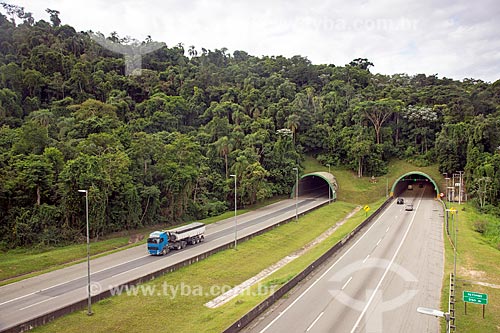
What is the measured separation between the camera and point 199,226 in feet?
118

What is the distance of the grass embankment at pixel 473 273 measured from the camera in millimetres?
20172

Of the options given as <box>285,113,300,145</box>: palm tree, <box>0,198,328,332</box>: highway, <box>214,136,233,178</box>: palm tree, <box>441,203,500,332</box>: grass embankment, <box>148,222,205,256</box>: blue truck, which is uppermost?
<box>285,113,300,145</box>: palm tree

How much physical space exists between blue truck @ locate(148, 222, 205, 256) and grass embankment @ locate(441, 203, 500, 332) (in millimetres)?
19936

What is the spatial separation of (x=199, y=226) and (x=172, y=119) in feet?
104

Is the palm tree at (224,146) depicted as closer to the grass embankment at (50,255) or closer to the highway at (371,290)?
the grass embankment at (50,255)

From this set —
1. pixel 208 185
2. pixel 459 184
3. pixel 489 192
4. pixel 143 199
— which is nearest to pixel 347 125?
pixel 459 184

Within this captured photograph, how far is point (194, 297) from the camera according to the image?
24156 mm

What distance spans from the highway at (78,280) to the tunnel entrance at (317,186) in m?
26.1

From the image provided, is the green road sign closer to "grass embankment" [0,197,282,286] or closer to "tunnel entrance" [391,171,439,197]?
"grass embankment" [0,197,282,286]

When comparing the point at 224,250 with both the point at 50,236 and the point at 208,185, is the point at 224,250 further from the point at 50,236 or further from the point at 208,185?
the point at 208,185

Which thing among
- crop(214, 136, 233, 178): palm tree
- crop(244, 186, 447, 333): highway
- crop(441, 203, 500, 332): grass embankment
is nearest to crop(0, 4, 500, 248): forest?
crop(214, 136, 233, 178): palm tree

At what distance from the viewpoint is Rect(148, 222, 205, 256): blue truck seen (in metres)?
31.5

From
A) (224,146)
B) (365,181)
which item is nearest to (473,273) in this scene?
(224,146)

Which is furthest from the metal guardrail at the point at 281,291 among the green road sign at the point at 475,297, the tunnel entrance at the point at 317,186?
the tunnel entrance at the point at 317,186
